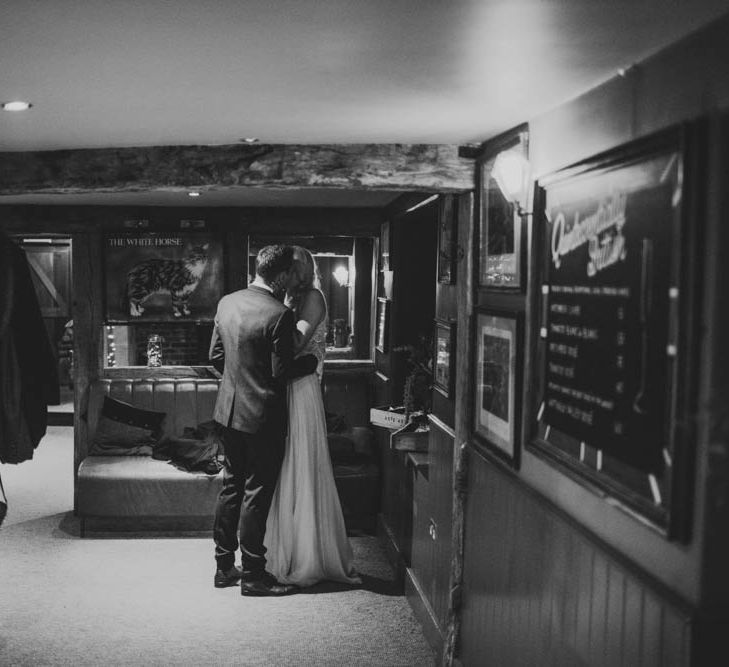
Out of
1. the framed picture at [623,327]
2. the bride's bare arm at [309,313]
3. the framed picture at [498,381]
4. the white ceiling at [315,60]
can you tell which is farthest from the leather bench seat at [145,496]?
the framed picture at [623,327]

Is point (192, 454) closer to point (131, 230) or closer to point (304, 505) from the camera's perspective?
point (304, 505)

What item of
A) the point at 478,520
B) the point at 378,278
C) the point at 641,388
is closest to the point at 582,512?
the point at 641,388

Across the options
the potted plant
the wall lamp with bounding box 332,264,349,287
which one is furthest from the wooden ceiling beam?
the wall lamp with bounding box 332,264,349,287

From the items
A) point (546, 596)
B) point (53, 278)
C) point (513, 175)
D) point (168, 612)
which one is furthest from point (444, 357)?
point (53, 278)

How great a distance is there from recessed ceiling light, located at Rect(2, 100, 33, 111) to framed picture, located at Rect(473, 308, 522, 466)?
6.32 ft

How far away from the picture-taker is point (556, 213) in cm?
267

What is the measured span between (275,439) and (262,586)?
0.88 m

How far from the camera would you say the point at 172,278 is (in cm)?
695

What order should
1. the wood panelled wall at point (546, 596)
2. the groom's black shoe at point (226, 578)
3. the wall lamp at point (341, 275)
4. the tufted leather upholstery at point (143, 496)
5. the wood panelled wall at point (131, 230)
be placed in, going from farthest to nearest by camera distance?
the wall lamp at point (341, 275) < the wood panelled wall at point (131, 230) < the tufted leather upholstery at point (143, 496) < the groom's black shoe at point (226, 578) < the wood panelled wall at point (546, 596)

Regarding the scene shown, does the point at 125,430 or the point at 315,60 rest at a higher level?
the point at 315,60

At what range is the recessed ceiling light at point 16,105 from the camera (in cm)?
293

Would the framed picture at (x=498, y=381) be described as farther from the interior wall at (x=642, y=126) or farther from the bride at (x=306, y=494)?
the bride at (x=306, y=494)

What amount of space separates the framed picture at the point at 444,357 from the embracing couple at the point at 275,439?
2.67ft

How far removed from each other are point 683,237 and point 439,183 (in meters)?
1.96
